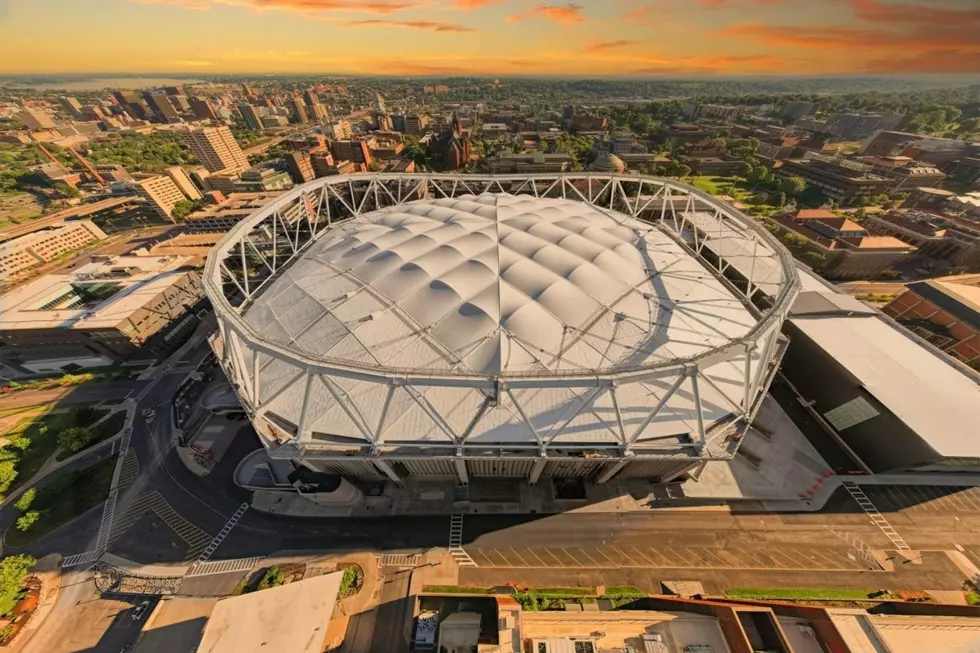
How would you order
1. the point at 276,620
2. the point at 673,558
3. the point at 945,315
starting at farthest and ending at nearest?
the point at 945,315
the point at 673,558
the point at 276,620

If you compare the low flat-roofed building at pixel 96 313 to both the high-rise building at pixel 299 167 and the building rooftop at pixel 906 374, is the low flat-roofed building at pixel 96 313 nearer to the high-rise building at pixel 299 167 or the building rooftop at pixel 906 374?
the high-rise building at pixel 299 167

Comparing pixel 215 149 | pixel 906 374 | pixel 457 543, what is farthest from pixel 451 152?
pixel 906 374

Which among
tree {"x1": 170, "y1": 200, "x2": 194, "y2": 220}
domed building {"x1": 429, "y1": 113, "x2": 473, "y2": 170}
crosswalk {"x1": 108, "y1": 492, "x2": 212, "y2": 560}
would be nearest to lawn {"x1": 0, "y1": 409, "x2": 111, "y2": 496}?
crosswalk {"x1": 108, "y1": 492, "x2": 212, "y2": 560}

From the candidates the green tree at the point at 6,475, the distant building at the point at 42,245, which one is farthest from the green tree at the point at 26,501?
the distant building at the point at 42,245

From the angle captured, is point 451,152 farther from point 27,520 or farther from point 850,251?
point 27,520

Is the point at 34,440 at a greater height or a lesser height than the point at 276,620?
greater

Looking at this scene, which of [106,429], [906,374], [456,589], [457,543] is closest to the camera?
[456,589]

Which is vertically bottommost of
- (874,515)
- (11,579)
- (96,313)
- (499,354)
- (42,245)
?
(874,515)

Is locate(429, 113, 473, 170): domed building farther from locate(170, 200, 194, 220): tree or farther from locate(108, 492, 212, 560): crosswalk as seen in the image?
locate(108, 492, 212, 560): crosswalk
